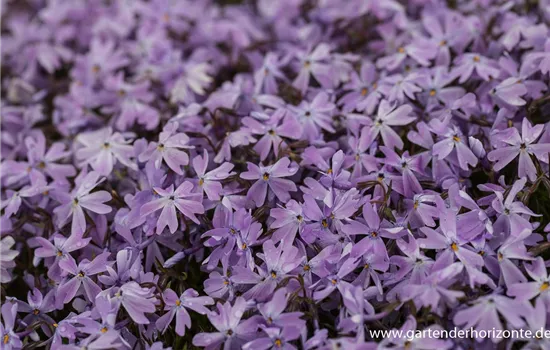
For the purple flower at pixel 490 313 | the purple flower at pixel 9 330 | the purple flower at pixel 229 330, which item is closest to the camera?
the purple flower at pixel 490 313

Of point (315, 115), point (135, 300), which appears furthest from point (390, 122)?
point (135, 300)

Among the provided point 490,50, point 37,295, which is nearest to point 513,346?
point 490,50

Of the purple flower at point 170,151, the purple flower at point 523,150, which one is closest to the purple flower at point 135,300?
the purple flower at point 170,151

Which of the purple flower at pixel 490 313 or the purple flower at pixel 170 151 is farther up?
the purple flower at pixel 170 151

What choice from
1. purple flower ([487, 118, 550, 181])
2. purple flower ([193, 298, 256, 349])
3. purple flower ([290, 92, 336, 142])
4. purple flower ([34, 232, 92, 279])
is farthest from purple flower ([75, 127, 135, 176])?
purple flower ([487, 118, 550, 181])

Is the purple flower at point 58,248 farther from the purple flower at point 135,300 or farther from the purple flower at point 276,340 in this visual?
the purple flower at point 276,340

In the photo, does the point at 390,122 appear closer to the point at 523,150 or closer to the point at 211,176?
the point at 523,150

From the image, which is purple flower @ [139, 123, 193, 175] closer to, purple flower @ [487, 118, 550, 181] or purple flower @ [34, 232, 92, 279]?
purple flower @ [34, 232, 92, 279]

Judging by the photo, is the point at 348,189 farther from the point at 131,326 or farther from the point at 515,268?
the point at 131,326
